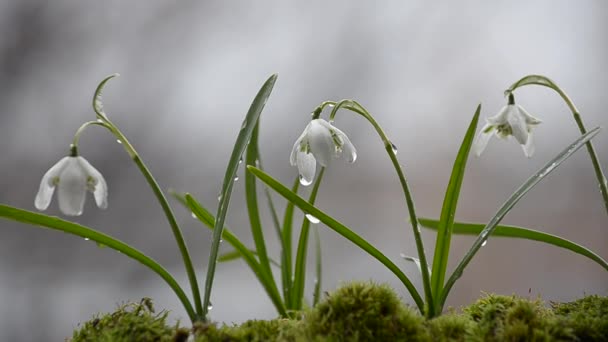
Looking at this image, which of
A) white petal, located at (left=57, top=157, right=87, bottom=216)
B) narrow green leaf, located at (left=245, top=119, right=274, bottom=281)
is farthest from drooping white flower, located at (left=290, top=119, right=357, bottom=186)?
white petal, located at (left=57, top=157, right=87, bottom=216)

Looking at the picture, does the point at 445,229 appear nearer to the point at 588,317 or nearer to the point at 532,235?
the point at 532,235

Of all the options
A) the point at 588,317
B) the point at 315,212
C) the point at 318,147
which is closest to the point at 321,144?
the point at 318,147

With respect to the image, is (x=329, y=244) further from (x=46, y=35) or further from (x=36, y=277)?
(x=46, y=35)

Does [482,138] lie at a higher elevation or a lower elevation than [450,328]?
higher

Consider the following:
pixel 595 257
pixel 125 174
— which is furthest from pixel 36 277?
pixel 595 257

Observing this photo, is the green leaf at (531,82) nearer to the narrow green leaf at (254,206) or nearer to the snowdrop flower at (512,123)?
the snowdrop flower at (512,123)

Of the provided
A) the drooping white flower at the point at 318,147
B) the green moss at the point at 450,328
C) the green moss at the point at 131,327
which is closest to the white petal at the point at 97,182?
the green moss at the point at 131,327
